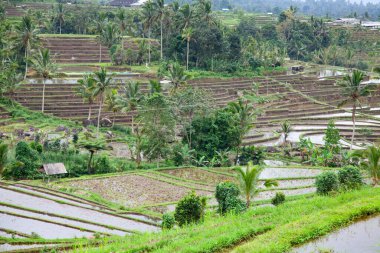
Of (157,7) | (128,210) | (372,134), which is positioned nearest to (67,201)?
(128,210)

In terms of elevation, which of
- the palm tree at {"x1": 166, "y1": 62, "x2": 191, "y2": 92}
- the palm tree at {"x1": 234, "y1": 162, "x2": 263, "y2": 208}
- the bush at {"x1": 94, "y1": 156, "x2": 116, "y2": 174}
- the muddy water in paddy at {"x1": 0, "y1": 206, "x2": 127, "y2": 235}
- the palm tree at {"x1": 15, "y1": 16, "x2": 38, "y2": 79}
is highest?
the palm tree at {"x1": 15, "y1": 16, "x2": 38, "y2": 79}

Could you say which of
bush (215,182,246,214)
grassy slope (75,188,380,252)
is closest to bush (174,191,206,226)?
bush (215,182,246,214)

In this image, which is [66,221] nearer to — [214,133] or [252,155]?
[214,133]

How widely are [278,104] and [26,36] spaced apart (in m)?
19.7

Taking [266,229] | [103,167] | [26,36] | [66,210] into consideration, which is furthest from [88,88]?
[266,229]

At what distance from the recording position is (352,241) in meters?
9.73

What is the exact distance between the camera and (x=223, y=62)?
49.6 m

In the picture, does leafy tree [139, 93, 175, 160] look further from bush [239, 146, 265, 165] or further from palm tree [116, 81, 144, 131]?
palm tree [116, 81, 144, 131]

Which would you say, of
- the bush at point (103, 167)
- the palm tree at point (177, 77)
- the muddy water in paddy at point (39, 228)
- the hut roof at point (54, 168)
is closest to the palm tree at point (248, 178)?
the muddy water in paddy at point (39, 228)

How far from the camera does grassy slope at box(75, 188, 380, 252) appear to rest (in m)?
9.65

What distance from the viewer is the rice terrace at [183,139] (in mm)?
11453

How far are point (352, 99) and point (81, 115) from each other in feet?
57.7

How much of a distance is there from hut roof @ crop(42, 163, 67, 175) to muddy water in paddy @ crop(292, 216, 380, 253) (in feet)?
47.6

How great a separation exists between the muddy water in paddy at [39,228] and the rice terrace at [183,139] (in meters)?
0.06
